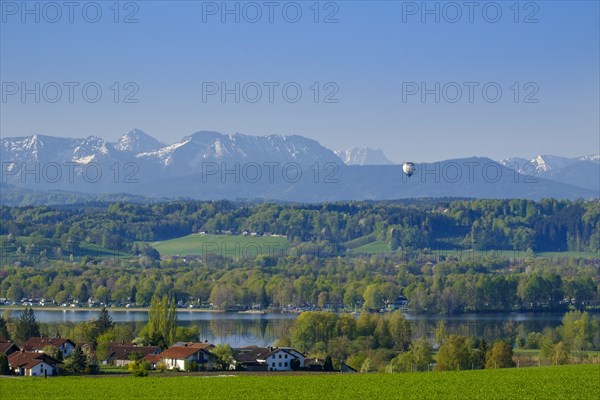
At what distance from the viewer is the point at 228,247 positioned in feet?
614

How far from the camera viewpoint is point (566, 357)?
5544 cm

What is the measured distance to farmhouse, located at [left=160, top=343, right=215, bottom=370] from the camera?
4744 centimetres

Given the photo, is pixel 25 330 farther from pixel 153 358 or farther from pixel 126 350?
pixel 153 358

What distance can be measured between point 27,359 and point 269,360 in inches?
422

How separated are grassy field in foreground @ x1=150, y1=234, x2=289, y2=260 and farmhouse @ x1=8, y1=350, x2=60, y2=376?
122795mm

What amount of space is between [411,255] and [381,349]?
385 feet

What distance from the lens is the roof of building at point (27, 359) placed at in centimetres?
4430

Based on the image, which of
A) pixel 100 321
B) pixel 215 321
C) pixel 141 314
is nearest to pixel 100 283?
pixel 141 314

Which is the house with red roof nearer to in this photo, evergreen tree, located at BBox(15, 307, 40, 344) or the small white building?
evergreen tree, located at BBox(15, 307, 40, 344)

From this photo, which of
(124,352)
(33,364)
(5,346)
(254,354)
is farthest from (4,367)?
(254,354)

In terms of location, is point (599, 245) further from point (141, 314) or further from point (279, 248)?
point (141, 314)

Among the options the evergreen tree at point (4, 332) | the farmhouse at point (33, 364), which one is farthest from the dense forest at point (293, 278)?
the farmhouse at point (33, 364)

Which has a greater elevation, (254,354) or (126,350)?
(126,350)

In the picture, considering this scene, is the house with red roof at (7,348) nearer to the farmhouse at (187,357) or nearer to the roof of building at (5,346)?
the roof of building at (5,346)
